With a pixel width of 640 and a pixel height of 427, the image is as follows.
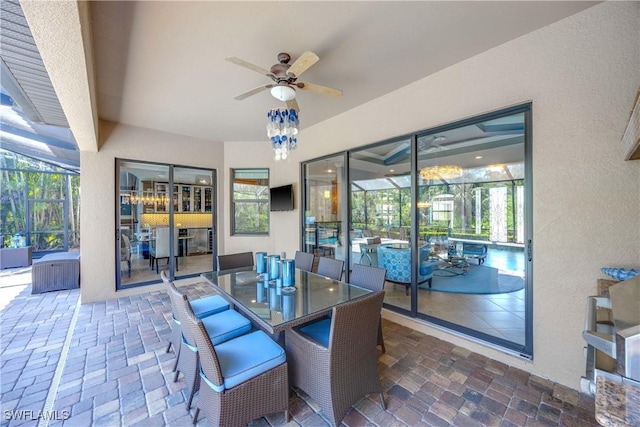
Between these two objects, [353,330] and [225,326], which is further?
[225,326]

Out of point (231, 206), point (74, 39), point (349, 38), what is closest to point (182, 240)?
point (231, 206)

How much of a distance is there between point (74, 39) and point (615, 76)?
3828 mm

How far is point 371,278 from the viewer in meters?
2.47

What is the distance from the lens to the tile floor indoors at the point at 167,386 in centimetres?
174

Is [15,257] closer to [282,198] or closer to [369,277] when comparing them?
[282,198]

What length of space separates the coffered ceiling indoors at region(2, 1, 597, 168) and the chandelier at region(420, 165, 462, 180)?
1.18 metres

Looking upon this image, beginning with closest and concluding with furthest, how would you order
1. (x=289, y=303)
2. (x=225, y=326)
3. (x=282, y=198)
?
(x=289, y=303) → (x=225, y=326) → (x=282, y=198)

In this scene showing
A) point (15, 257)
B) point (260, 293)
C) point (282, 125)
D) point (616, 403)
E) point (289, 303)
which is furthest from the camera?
point (15, 257)

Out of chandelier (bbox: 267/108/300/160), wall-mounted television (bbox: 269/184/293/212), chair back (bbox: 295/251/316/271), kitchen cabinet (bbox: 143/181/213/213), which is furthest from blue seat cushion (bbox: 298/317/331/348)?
kitchen cabinet (bbox: 143/181/213/213)

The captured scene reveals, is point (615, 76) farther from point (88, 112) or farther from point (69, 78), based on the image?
point (88, 112)

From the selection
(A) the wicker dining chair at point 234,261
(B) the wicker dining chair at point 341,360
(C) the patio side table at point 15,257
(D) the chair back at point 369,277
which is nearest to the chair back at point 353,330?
(B) the wicker dining chair at point 341,360

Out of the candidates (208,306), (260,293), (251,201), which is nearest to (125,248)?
(251,201)

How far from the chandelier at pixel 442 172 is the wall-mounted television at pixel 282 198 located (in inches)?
103

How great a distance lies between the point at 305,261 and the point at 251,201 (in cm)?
295
